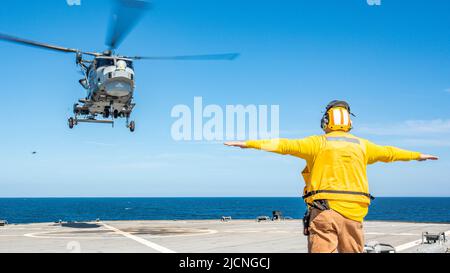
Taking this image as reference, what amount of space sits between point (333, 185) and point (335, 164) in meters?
0.25

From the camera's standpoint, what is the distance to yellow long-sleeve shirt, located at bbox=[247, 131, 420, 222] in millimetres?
5715

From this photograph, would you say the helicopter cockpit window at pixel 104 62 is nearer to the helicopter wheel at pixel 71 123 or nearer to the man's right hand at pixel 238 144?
the helicopter wheel at pixel 71 123

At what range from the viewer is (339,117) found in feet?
20.0

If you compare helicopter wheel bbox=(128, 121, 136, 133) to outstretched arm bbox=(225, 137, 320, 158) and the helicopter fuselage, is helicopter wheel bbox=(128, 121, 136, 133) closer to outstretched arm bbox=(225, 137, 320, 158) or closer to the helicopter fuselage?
the helicopter fuselage

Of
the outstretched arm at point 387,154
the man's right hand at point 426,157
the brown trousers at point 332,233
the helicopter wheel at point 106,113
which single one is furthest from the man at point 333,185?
the helicopter wheel at point 106,113

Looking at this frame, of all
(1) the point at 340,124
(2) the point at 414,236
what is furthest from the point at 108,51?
(1) the point at 340,124

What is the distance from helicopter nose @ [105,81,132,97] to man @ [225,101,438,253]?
2075cm

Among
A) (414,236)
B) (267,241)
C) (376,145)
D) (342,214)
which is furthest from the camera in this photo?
(414,236)

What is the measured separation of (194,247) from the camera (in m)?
17.0

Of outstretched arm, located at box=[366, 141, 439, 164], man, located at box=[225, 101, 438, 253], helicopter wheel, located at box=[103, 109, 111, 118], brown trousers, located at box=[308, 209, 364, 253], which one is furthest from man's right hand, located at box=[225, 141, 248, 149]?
helicopter wheel, located at box=[103, 109, 111, 118]

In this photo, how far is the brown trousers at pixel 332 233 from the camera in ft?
18.5
